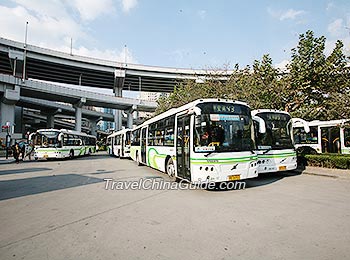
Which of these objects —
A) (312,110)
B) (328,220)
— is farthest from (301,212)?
(312,110)

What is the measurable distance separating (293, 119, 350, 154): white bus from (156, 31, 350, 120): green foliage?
78cm

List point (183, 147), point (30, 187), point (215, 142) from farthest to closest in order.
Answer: point (30, 187) < point (183, 147) < point (215, 142)

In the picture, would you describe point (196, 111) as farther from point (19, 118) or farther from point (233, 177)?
point (19, 118)

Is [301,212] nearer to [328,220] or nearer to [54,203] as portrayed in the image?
[328,220]

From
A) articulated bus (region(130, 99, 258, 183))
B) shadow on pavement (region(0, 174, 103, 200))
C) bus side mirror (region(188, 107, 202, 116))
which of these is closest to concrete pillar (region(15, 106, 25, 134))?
shadow on pavement (region(0, 174, 103, 200))

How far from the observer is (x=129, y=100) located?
50.4m

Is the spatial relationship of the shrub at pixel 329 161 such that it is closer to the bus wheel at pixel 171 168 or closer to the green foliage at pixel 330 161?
the green foliage at pixel 330 161

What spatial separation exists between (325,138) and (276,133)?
8768 mm

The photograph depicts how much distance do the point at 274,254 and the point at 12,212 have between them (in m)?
6.12

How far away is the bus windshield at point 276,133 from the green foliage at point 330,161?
2496 mm

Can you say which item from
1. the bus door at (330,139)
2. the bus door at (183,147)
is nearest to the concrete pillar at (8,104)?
the bus door at (183,147)

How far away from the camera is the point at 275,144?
10.3 m

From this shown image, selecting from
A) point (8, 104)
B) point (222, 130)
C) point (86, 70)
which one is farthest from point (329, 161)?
point (86, 70)

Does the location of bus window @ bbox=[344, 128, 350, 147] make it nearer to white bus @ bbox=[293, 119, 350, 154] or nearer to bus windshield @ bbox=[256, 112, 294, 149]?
white bus @ bbox=[293, 119, 350, 154]
